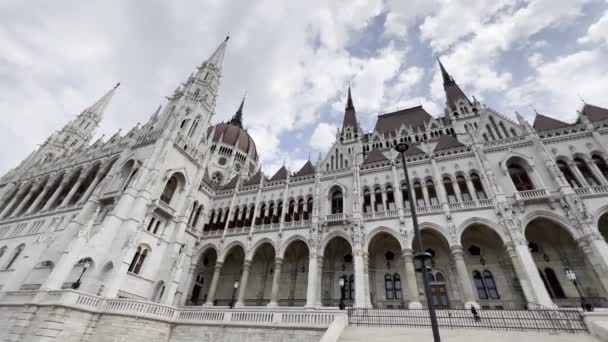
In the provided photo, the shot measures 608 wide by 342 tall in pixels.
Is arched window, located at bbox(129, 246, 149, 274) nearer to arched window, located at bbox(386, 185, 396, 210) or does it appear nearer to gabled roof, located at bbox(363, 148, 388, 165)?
arched window, located at bbox(386, 185, 396, 210)

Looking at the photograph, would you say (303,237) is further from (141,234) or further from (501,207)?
(501,207)

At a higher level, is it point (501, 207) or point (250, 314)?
point (501, 207)

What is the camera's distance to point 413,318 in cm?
1339

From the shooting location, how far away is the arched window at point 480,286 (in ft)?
60.7

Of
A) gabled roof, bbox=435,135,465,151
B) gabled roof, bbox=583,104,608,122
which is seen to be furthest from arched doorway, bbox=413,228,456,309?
gabled roof, bbox=583,104,608,122

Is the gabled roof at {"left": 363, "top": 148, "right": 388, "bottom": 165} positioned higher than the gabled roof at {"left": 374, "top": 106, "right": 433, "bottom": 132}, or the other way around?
the gabled roof at {"left": 374, "top": 106, "right": 433, "bottom": 132}

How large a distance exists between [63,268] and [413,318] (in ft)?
68.5

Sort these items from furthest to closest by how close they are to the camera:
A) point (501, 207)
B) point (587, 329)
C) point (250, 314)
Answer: point (501, 207), point (250, 314), point (587, 329)

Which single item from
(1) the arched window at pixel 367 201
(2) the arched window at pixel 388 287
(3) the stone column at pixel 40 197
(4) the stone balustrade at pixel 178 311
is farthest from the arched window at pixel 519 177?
(3) the stone column at pixel 40 197

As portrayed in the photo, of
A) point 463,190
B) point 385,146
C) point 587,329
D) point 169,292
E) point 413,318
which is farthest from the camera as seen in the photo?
point 385,146

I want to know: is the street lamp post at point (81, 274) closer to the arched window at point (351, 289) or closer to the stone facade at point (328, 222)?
the stone facade at point (328, 222)

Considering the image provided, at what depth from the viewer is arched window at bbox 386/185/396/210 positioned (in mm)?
23002

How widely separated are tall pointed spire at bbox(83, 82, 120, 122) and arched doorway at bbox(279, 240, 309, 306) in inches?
1798

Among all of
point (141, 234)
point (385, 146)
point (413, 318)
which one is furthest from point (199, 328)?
point (385, 146)
